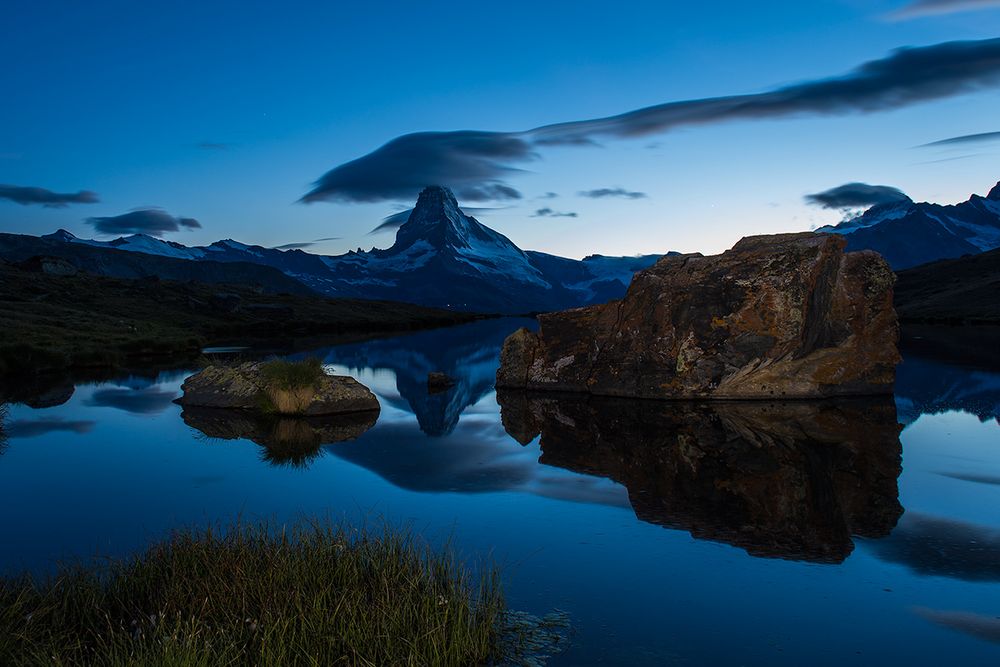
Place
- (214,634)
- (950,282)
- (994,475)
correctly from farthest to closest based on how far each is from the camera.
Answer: (950,282), (994,475), (214,634)

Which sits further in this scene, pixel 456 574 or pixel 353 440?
pixel 353 440

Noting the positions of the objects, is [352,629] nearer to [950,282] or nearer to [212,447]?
[212,447]

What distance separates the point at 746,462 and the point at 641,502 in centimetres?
402

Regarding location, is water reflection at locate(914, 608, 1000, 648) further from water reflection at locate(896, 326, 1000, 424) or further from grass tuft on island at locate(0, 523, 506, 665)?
water reflection at locate(896, 326, 1000, 424)

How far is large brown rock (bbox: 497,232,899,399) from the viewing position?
2650cm

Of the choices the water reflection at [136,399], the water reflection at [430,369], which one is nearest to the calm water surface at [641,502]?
the water reflection at [136,399]

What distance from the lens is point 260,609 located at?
7578 millimetres

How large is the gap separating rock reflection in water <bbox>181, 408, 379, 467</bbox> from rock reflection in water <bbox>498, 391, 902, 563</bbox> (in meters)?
4.95

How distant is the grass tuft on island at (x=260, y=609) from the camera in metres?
6.70

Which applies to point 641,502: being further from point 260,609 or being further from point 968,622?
point 260,609

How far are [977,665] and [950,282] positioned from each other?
18147 cm

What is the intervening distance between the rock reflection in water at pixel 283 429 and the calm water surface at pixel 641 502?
0.14 meters

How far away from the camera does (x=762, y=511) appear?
12.4 metres

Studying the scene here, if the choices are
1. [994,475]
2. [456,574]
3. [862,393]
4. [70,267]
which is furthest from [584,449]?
[70,267]
